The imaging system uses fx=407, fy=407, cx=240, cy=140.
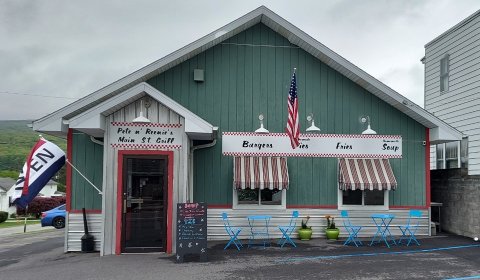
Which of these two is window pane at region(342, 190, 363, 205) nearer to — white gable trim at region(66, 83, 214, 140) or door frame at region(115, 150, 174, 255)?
white gable trim at region(66, 83, 214, 140)

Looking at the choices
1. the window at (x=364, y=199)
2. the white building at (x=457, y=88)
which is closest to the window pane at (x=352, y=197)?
the window at (x=364, y=199)

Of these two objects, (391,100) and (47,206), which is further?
(47,206)

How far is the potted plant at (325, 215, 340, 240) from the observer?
36.9 feet

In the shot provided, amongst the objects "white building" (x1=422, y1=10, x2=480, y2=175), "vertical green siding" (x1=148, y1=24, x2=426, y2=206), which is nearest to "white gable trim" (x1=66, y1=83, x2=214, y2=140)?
"vertical green siding" (x1=148, y1=24, x2=426, y2=206)

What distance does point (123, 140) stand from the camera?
9555 millimetres

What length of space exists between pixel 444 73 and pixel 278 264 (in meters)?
9.98

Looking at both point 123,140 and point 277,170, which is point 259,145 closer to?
point 277,170

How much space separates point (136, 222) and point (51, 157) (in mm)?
2685

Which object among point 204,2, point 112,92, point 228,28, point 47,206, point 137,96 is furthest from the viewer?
point 47,206

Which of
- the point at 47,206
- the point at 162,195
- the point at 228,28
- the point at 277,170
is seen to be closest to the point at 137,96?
the point at 162,195

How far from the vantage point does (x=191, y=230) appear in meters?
8.95

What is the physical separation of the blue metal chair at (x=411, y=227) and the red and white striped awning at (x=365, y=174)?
2.90 feet

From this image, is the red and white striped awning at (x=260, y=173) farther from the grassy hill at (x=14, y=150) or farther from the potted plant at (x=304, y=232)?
the grassy hill at (x=14, y=150)

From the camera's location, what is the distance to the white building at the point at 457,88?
1241 cm
